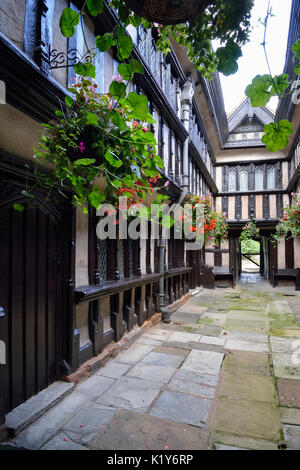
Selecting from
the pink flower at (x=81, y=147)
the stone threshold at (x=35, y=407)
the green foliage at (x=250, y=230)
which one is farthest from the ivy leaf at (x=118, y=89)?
the green foliage at (x=250, y=230)

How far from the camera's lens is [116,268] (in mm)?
4535

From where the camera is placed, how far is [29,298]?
9.36 feet

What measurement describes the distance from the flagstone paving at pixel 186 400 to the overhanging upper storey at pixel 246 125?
11.6 meters

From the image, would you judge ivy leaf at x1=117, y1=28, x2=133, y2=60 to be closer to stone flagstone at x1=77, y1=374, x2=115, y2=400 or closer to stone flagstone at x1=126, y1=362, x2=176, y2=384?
stone flagstone at x1=77, y1=374, x2=115, y2=400

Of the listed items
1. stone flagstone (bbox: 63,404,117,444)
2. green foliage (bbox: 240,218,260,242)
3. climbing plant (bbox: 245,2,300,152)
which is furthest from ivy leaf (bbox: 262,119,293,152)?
green foliage (bbox: 240,218,260,242)

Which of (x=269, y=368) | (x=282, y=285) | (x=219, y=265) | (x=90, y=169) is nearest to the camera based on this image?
(x=90, y=169)

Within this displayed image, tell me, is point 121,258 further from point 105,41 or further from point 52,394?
point 105,41

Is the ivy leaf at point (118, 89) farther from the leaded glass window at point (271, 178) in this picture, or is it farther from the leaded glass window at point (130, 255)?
the leaded glass window at point (271, 178)

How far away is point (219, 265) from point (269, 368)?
1035 cm

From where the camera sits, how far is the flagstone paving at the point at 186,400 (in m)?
2.29

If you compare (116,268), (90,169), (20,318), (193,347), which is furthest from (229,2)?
(193,347)

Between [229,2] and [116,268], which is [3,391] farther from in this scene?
[229,2]

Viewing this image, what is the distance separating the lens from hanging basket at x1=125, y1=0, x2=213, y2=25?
1.36m

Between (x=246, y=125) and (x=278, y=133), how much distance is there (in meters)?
15.5
